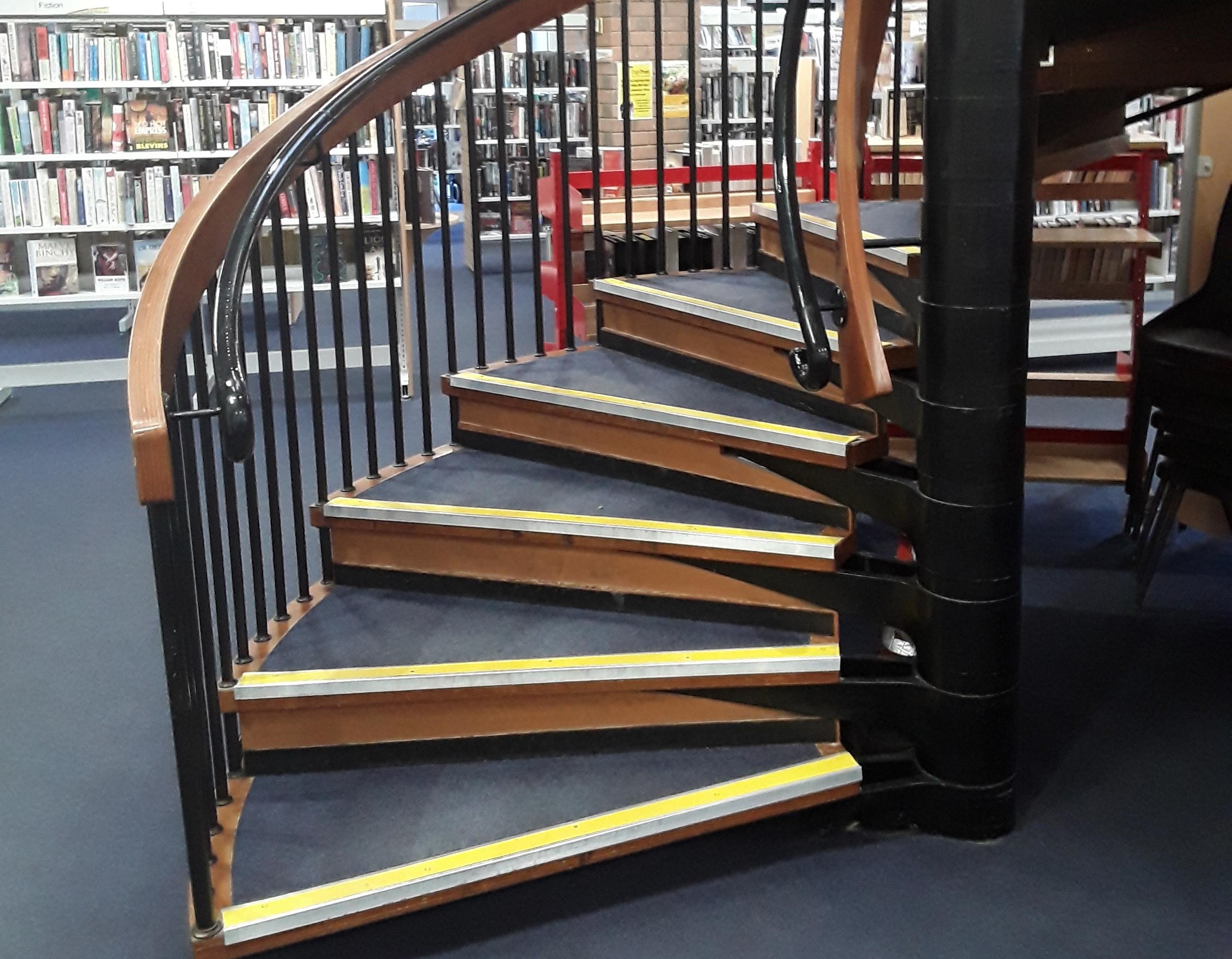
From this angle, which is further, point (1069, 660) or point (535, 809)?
point (1069, 660)

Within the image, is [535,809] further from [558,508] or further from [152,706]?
[152,706]

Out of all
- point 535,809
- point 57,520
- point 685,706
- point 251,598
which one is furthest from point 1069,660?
point 57,520

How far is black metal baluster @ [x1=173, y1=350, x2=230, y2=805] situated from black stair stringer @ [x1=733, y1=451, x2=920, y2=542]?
1.09 metres

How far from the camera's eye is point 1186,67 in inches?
89.2

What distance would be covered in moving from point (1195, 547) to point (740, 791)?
218cm

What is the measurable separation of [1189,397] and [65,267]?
5.14 m

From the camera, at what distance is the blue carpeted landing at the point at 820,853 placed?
6.42 ft

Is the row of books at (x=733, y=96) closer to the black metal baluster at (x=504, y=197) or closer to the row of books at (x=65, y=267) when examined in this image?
the row of books at (x=65, y=267)

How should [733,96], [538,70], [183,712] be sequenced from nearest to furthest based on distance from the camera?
[183,712] → [733,96] → [538,70]

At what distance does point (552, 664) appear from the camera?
2.11 meters

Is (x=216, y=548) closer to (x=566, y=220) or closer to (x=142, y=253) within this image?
(x=566, y=220)

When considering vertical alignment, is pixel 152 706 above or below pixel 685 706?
below

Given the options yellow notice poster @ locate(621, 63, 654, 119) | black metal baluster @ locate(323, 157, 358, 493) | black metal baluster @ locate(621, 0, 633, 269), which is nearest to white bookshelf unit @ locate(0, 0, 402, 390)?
yellow notice poster @ locate(621, 63, 654, 119)

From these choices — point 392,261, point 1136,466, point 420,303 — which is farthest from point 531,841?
point 1136,466
